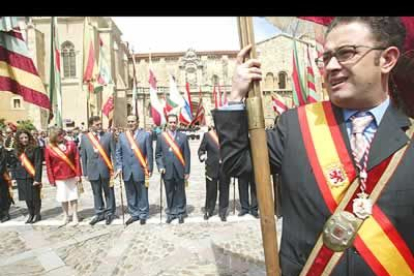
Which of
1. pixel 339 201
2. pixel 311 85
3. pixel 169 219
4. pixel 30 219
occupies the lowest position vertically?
pixel 169 219

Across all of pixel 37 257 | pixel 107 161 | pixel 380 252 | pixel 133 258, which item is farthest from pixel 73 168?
pixel 380 252

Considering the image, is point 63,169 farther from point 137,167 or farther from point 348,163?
point 348,163

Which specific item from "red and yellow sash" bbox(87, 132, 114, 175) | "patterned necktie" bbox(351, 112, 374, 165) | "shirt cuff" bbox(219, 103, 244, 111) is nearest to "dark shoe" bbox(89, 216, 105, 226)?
"red and yellow sash" bbox(87, 132, 114, 175)

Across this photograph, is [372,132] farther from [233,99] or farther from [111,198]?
[111,198]

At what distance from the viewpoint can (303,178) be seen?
1.65 m

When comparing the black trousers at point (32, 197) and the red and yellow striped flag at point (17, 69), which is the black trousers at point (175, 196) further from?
the red and yellow striped flag at point (17, 69)

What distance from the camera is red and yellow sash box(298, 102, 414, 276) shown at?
152 cm

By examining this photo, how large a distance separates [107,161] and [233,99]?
214 inches

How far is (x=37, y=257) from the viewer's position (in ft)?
15.8

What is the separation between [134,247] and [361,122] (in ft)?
13.9

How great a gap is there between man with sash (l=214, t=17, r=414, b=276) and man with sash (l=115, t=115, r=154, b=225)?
4.91m

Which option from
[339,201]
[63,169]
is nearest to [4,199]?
[63,169]

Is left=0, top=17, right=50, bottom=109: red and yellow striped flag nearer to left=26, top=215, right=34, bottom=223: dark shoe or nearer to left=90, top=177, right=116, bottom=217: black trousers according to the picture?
left=90, top=177, right=116, bottom=217: black trousers

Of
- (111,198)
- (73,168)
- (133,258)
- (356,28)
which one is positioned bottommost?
(133,258)
